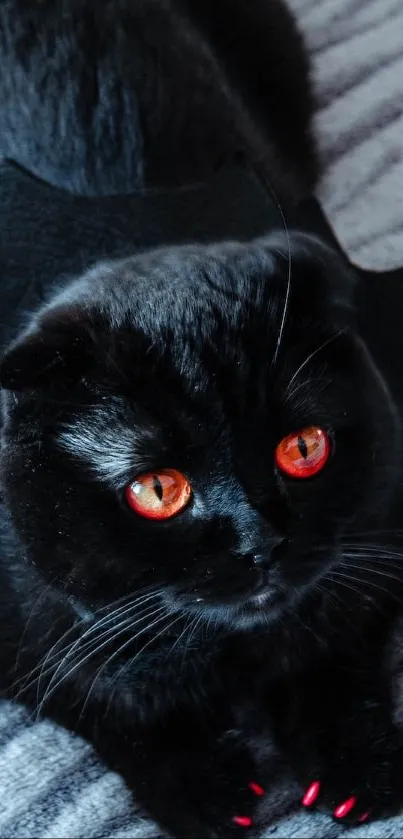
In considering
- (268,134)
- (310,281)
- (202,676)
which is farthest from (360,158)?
(202,676)

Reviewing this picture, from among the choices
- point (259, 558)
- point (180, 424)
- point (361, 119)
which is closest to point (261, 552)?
point (259, 558)

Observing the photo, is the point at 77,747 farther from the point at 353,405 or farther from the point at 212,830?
the point at 353,405

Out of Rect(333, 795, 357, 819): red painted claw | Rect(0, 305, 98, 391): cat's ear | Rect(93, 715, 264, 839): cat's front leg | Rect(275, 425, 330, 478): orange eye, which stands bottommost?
Rect(333, 795, 357, 819): red painted claw

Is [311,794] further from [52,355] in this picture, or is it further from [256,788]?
[52,355]

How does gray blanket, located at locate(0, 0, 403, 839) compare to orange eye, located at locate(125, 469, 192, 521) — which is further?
gray blanket, located at locate(0, 0, 403, 839)

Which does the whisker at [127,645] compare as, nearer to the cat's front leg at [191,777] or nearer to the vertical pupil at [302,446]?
the cat's front leg at [191,777]

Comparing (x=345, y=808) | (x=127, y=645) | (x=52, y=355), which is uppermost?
(x=52, y=355)

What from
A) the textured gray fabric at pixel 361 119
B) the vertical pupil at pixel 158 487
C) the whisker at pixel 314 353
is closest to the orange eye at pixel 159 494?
the vertical pupil at pixel 158 487

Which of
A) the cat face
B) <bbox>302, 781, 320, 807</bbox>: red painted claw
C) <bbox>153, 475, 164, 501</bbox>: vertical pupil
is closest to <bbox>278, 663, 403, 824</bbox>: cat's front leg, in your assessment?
<bbox>302, 781, 320, 807</bbox>: red painted claw

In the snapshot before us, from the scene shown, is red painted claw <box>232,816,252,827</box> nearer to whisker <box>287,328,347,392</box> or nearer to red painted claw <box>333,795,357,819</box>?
red painted claw <box>333,795,357,819</box>
